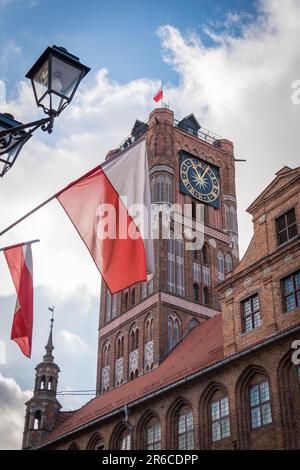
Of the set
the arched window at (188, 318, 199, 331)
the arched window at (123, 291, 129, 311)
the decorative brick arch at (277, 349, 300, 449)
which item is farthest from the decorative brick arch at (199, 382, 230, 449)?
the arched window at (123, 291, 129, 311)

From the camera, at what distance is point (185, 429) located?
29.4 metres

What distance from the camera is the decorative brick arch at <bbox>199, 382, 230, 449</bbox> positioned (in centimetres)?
2748

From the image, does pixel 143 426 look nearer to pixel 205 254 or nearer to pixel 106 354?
Result: pixel 106 354

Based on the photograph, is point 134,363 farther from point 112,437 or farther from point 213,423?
point 213,423

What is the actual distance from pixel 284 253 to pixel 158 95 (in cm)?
3506

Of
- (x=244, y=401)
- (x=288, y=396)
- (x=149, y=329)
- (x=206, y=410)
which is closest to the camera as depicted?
(x=288, y=396)

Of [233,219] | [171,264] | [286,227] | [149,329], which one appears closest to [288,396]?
[286,227]

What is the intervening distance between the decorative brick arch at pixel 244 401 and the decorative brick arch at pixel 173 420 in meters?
4.20

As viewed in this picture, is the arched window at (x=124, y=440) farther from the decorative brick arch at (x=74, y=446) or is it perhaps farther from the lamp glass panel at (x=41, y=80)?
the lamp glass panel at (x=41, y=80)

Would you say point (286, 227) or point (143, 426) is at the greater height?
point (286, 227)

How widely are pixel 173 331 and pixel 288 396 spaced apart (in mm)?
21261

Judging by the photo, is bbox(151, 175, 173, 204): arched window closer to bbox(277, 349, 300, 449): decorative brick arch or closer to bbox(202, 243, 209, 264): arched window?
bbox(202, 243, 209, 264): arched window

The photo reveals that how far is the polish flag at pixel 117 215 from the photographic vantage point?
12750mm
